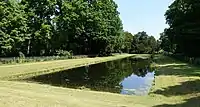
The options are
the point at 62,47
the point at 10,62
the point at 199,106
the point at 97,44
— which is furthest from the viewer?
the point at 97,44

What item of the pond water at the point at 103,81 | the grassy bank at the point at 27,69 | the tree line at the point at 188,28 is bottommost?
the pond water at the point at 103,81

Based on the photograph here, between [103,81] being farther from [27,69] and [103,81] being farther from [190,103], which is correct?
[190,103]

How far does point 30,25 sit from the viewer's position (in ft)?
241

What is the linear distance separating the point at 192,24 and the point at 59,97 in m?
42.3

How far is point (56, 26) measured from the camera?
79938 mm

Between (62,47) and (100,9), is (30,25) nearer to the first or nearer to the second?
(62,47)

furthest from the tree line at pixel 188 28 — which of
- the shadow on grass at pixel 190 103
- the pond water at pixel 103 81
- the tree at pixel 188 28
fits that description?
the shadow on grass at pixel 190 103

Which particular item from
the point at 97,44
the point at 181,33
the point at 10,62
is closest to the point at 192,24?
the point at 181,33

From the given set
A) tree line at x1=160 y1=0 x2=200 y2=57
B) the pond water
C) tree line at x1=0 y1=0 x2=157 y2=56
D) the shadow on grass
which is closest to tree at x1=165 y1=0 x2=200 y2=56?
tree line at x1=160 y1=0 x2=200 y2=57

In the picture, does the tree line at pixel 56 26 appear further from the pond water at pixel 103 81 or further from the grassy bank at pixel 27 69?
the pond water at pixel 103 81

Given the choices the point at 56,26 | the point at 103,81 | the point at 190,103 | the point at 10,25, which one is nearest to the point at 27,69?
the point at 103,81

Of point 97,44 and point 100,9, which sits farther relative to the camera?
point 97,44

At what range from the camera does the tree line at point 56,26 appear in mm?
62081

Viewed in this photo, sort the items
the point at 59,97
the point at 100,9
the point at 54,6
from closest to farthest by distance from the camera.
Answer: the point at 59,97 < the point at 54,6 < the point at 100,9
